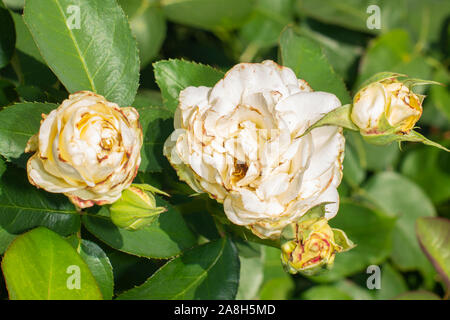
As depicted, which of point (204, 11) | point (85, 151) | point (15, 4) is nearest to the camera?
point (85, 151)

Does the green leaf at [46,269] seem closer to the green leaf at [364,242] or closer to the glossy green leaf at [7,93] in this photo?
A: the glossy green leaf at [7,93]

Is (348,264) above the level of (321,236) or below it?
below

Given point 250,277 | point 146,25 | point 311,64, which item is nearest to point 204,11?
point 146,25

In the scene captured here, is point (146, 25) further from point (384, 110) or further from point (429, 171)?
point (429, 171)

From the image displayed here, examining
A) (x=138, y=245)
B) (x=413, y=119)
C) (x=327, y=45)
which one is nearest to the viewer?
(x=413, y=119)
